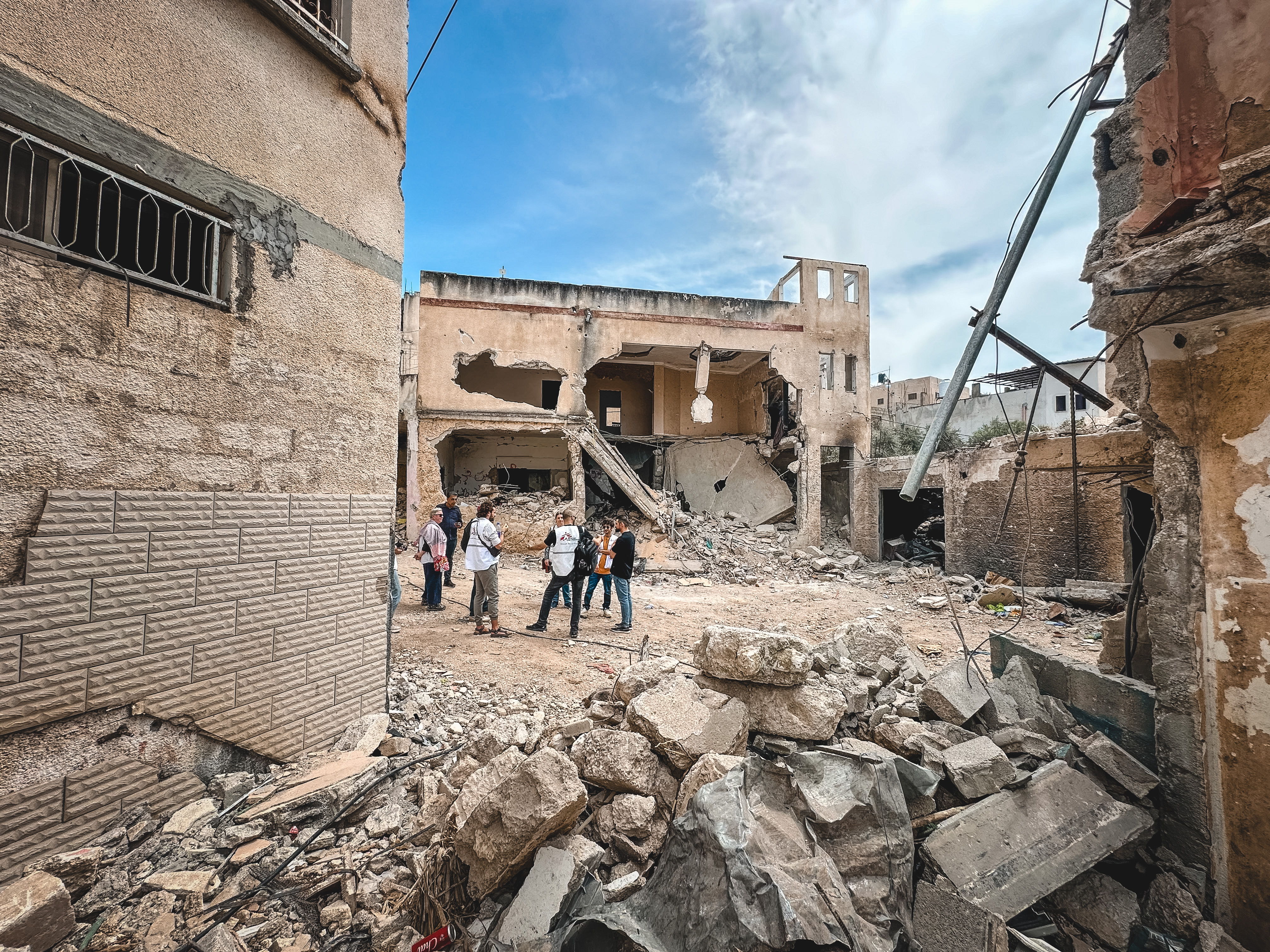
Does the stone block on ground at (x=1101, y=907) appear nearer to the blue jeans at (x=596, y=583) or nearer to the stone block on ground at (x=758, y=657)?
the stone block on ground at (x=758, y=657)

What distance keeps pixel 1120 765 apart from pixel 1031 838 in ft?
2.31

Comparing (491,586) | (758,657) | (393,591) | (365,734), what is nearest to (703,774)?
(758,657)

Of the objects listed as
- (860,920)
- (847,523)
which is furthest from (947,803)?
(847,523)

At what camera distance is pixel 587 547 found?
7.57m

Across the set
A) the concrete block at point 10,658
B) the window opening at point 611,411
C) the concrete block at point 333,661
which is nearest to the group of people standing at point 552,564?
the concrete block at point 333,661

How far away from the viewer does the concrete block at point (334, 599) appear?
144 inches

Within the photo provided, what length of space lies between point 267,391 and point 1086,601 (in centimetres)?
1160

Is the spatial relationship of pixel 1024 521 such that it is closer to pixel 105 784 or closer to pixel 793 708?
pixel 793 708

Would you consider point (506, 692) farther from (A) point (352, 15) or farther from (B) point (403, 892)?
(A) point (352, 15)

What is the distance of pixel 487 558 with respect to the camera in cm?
679

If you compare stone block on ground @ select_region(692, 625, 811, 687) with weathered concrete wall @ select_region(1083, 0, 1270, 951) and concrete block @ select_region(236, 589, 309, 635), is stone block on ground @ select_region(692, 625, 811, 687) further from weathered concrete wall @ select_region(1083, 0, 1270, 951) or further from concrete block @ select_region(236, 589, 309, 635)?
concrete block @ select_region(236, 589, 309, 635)

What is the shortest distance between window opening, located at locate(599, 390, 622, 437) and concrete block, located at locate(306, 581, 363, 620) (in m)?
17.8

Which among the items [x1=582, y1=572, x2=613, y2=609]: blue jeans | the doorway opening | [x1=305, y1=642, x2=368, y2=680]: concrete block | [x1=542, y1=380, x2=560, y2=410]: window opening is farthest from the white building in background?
[x1=305, y1=642, x2=368, y2=680]: concrete block

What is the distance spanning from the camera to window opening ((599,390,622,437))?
21750mm
